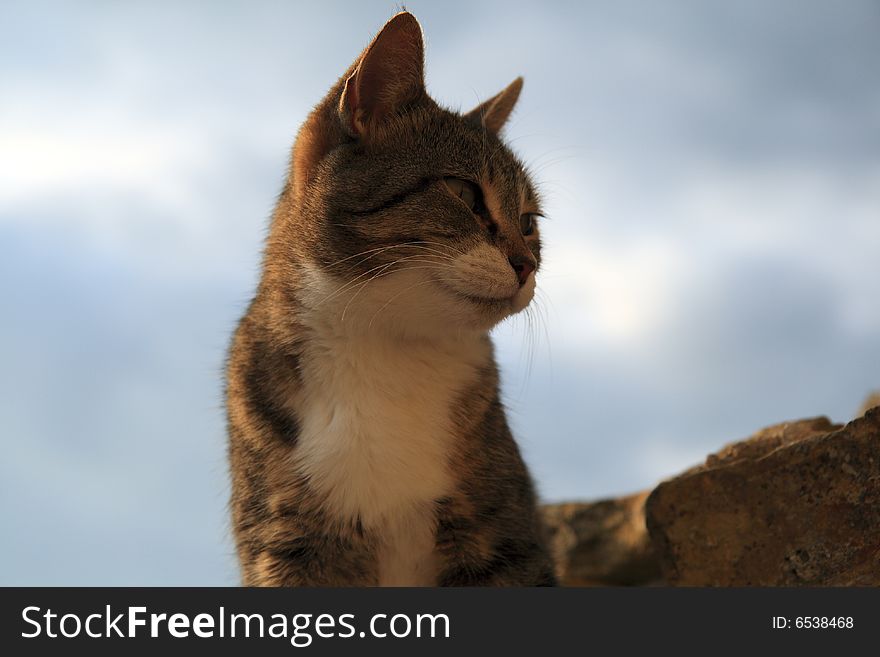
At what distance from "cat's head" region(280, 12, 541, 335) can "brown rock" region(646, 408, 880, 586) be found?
4.62 feet

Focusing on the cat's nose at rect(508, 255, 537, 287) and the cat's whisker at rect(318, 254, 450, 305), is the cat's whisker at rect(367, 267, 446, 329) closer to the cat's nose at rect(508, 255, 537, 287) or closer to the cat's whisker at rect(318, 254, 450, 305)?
the cat's whisker at rect(318, 254, 450, 305)

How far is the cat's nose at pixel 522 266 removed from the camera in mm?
3275

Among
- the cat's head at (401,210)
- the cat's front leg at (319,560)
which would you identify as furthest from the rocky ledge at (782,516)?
the cat's front leg at (319,560)

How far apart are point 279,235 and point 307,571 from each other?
4.54 ft

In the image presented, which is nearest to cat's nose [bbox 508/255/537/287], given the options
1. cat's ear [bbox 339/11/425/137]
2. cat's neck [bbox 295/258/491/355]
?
cat's neck [bbox 295/258/491/355]

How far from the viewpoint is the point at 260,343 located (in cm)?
367

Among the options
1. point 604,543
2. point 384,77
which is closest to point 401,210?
point 384,77

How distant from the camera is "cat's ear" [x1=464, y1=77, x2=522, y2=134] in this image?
4242mm

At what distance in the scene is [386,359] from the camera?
3410 millimetres

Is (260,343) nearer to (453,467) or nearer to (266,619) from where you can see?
(453,467)

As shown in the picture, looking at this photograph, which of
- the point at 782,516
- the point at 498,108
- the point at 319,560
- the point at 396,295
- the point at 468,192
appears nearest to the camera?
the point at 396,295

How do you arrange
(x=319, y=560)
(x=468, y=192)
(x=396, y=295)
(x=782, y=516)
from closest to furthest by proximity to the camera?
(x=396, y=295) < (x=319, y=560) < (x=468, y=192) < (x=782, y=516)

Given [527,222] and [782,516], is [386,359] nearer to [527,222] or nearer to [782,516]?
[527,222]

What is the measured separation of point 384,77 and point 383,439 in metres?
1.45
